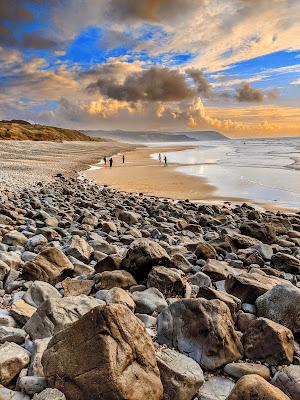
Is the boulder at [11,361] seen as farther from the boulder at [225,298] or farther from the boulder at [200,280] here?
the boulder at [200,280]

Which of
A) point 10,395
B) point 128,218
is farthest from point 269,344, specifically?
point 128,218

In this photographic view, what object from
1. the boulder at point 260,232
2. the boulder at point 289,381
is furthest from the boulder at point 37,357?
the boulder at point 260,232

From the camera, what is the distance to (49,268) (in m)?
5.57

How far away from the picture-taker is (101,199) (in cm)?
1688

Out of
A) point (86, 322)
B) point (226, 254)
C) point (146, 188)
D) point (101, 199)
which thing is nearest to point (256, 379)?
point (86, 322)

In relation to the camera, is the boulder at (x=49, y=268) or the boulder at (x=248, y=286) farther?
the boulder at (x=49, y=268)

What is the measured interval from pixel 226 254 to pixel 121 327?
16.7ft

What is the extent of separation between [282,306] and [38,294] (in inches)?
117

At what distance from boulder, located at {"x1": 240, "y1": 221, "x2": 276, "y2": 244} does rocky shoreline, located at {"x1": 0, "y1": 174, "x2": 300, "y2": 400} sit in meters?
1.69

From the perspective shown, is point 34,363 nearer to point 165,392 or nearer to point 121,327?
point 121,327

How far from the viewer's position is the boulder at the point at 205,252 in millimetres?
7207

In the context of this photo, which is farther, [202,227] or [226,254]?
[202,227]

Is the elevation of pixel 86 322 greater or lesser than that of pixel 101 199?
greater

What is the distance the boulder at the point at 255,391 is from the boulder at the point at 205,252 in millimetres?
4261
